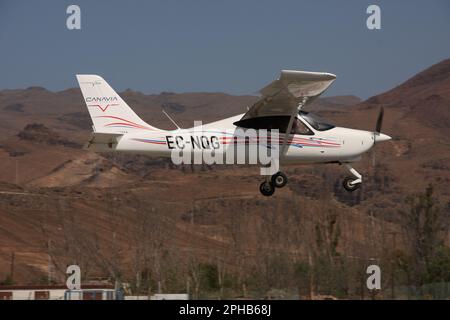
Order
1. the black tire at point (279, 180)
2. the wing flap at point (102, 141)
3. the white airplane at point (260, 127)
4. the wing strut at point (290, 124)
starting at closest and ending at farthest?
the wing flap at point (102, 141) < the white airplane at point (260, 127) < the wing strut at point (290, 124) < the black tire at point (279, 180)

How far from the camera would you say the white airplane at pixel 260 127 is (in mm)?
22953

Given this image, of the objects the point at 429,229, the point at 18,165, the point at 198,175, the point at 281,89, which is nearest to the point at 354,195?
the point at 198,175

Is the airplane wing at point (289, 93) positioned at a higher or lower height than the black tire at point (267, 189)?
higher

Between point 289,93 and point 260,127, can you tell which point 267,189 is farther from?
point 289,93

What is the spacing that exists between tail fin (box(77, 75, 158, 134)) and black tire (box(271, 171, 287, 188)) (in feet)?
11.7

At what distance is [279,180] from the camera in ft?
78.7

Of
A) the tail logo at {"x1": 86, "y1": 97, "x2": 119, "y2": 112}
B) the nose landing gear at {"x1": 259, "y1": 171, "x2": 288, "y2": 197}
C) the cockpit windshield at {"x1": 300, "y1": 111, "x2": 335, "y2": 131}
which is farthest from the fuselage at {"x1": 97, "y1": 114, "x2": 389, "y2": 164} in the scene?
the tail logo at {"x1": 86, "y1": 97, "x2": 119, "y2": 112}

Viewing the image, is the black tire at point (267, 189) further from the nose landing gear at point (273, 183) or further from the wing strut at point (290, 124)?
the wing strut at point (290, 124)

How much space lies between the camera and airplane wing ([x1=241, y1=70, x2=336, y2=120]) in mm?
21188

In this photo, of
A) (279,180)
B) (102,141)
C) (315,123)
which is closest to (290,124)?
(315,123)

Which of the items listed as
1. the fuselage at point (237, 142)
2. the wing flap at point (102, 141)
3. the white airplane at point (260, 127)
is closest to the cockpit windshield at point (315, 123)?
the white airplane at point (260, 127)

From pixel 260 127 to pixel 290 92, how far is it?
151 cm

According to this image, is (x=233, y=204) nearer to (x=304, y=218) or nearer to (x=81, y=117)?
(x=304, y=218)
